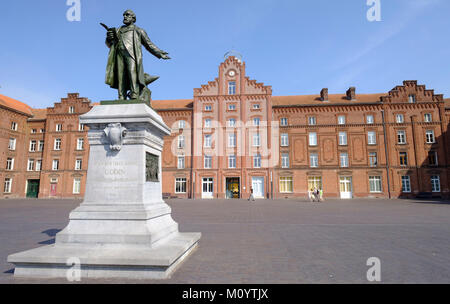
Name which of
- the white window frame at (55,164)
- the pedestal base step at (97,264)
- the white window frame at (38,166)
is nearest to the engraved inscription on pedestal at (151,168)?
the pedestal base step at (97,264)

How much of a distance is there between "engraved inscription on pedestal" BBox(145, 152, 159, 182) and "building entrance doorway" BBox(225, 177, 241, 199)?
1116 inches

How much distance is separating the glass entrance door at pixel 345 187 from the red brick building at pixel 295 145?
0.13 meters

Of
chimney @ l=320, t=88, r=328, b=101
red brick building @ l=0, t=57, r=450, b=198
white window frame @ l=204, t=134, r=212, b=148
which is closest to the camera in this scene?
red brick building @ l=0, t=57, r=450, b=198

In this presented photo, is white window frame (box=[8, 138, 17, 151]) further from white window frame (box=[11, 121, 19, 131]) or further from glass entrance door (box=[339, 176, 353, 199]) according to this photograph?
glass entrance door (box=[339, 176, 353, 199])

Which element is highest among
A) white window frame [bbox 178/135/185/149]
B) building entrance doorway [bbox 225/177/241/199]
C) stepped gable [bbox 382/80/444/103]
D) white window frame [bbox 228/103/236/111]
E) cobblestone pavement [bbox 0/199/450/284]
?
stepped gable [bbox 382/80/444/103]

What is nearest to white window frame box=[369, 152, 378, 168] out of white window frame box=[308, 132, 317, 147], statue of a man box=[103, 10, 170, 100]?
white window frame box=[308, 132, 317, 147]

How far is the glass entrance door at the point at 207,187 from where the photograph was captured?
3344 cm

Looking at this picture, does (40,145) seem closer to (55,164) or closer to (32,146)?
(32,146)

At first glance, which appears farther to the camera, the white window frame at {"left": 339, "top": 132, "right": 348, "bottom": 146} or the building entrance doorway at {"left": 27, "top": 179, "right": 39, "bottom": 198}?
the building entrance doorway at {"left": 27, "top": 179, "right": 39, "bottom": 198}

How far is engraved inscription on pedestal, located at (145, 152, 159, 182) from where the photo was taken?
16.7 ft

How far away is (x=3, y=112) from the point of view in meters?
35.4

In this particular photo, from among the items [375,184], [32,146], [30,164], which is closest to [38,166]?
[30,164]

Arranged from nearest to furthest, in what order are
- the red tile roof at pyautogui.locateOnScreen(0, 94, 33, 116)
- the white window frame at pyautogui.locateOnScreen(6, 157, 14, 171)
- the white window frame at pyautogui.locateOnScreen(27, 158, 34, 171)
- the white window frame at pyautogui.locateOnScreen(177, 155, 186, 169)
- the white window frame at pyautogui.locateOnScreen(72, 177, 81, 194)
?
the white window frame at pyautogui.locateOnScreen(177, 155, 186, 169), the white window frame at pyautogui.locateOnScreen(72, 177, 81, 194), the white window frame at pyautogui.locateOnScreen(6, 157, 14, 171), the red tile roof at pyautogui.locateOnScreen(0, 94, 33, 116), the white window frame at pyautogui.locateOnScreen(27, 158, 34, 171)
